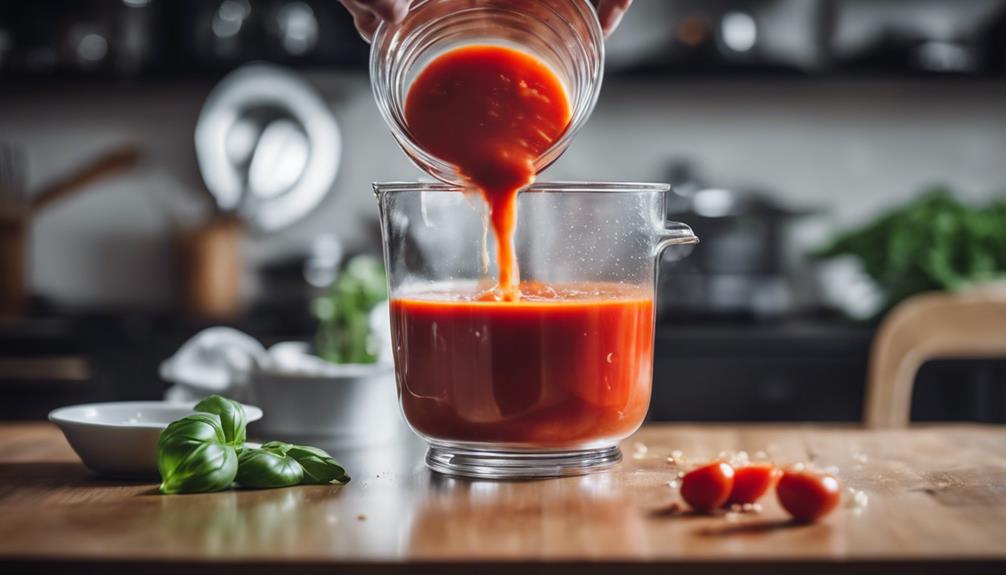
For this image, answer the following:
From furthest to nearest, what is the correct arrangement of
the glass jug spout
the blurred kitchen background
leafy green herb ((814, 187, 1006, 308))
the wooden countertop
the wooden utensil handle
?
the wooden utensil handle < the blurred kitchen background < leafy green herb ((814, 187, 1006, 308)) < the glass jug spout < the wooden countertop

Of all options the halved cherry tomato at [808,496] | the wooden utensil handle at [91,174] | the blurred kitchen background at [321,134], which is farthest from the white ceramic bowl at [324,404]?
the wooden utensil handle at [91,174]

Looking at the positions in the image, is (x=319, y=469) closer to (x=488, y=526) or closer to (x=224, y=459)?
(x=224, y=459)

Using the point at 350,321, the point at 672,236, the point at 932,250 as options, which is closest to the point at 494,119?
the point at 672,236

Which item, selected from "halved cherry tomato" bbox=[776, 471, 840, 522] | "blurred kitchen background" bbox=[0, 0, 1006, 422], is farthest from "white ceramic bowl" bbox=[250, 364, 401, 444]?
"blurred kitchen background" bbox=[0, 0, 1006, 422]

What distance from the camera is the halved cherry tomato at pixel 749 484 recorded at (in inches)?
34.2

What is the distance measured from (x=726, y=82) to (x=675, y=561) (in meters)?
2.63

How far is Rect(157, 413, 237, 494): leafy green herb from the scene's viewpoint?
0.89 metres

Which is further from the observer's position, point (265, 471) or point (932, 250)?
point (932, 250)

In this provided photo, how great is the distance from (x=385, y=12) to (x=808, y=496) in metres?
0.59

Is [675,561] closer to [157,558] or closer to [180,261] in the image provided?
[157,558]

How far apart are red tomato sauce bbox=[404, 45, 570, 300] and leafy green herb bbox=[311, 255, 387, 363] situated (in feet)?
1.34

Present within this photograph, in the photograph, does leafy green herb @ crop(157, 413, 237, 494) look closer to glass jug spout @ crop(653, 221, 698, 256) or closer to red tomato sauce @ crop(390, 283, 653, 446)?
red tomato sauce @ crop(390, 283, 653, 446)

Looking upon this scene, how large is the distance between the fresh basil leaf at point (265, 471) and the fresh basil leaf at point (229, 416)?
0.02m

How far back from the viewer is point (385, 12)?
106 centimetres
